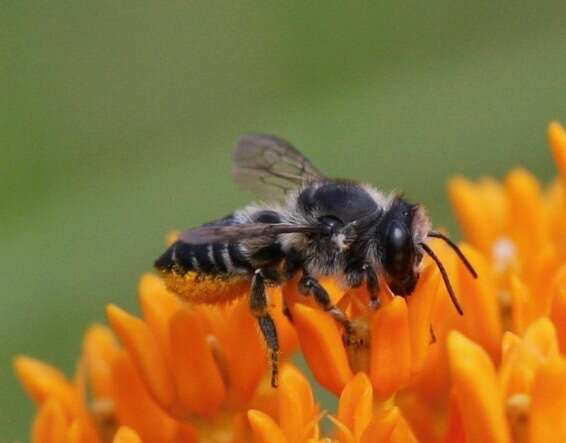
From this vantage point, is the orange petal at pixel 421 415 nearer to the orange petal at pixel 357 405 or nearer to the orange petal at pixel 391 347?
the orange petal at pixel 391 347

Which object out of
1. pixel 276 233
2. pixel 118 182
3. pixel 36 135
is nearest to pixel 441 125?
pixel 118 182

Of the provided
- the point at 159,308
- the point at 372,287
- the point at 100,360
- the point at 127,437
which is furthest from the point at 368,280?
the point at 100,360

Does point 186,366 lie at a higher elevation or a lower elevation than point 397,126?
lower

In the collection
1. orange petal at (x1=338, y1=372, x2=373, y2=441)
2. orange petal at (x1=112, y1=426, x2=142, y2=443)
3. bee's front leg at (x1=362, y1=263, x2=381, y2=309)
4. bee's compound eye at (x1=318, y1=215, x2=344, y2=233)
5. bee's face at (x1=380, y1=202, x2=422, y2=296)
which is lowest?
orange petal at (x1=112, y1=426, x2=142, y2=443)

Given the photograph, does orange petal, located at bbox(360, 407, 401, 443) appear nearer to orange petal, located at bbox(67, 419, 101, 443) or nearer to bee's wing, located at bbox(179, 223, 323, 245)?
bee's wing, located at bbox(179, 223, 323, 245)

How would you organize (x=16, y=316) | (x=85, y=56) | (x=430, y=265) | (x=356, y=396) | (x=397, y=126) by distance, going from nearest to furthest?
(x=356, y=396)
(x=430, y=265)
(x=16, y=316)
(x=397, y=126)
(x=85, y=56)

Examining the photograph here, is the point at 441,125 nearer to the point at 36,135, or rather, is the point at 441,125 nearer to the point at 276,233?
the point at 36,135

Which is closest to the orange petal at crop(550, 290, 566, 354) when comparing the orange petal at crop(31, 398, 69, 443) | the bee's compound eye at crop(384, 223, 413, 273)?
the bee's compound eye at crop(384, 223, 413, 273)

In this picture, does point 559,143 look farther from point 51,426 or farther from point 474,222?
point 51,426
